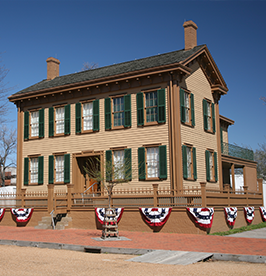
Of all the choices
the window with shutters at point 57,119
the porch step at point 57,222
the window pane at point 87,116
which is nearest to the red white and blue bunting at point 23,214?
the porch step at point 57,222

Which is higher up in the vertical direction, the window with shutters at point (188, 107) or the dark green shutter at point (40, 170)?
the window with shutters at point (188, 107)

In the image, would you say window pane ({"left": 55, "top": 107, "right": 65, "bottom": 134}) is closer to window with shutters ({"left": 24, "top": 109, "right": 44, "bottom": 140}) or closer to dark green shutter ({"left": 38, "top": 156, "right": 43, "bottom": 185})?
window with shutters ({"left": 24, "top": 109, "right": 44, "bottom": 140})

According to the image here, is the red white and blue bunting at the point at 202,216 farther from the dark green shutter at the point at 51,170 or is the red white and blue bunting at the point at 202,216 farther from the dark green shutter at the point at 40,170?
the dark green shutter at the point at 40,170

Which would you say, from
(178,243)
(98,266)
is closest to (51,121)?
(178,243)

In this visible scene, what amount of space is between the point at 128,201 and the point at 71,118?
23.3 ft

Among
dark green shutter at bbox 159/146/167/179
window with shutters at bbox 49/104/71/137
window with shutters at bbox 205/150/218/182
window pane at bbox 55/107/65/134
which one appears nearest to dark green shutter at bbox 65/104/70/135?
window with shutters at bbox 49/104/71/137

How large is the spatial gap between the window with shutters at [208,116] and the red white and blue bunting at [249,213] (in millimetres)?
4902

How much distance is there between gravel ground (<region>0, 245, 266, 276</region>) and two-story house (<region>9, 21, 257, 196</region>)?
8.13m

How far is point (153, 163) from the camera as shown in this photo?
1884cm

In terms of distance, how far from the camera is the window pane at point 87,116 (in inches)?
838

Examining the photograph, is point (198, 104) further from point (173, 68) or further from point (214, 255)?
point (214, 255)

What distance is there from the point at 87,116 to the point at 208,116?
7.06m

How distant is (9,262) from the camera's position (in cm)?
893

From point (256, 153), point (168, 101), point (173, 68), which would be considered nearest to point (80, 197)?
point (168, 101)
